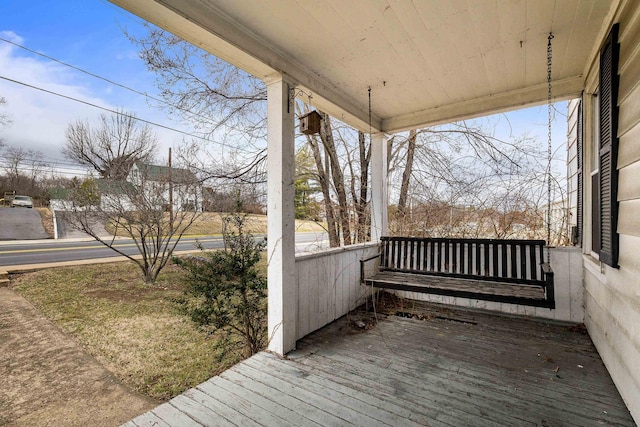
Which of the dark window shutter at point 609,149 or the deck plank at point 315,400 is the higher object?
the dark window shutter at point 609,149

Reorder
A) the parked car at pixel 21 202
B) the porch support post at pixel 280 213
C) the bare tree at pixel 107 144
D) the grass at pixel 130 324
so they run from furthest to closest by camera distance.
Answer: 1. the parked car at pixel 21 202
2. the bare tree at pixel 107 144
3. the grass at pixel 130 324
4. the porch support post at pixel 280 213

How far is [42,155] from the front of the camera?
1329 cm

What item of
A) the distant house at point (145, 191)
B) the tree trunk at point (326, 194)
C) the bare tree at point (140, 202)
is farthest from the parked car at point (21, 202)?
the tree trunk at point (326, 194)

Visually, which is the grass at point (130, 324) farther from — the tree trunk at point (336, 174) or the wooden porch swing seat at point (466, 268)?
the tree trunk at point (336, 174)

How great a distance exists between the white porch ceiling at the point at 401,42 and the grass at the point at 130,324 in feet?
7.65

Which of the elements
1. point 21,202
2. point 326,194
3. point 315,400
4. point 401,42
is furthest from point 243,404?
point 21,202

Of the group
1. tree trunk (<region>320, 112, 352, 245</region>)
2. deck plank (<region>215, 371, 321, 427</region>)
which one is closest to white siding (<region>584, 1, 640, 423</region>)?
deck plank (<region>215, 371, 321, 427</region>)

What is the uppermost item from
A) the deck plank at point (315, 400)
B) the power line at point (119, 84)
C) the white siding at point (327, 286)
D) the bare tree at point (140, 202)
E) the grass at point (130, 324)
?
the power line at point (119, 84)

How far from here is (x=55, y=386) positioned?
2.53m

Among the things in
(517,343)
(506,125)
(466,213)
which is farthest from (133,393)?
(506,125)

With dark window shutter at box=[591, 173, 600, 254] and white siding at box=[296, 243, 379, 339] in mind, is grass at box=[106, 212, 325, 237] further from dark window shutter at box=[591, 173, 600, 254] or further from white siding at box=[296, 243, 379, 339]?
dark window shutter at box=[591, 173, 600, 254]

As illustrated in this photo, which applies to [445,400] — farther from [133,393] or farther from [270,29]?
[270,29]

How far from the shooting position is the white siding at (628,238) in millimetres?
1477

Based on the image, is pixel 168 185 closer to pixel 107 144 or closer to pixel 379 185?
pixel 107 144
